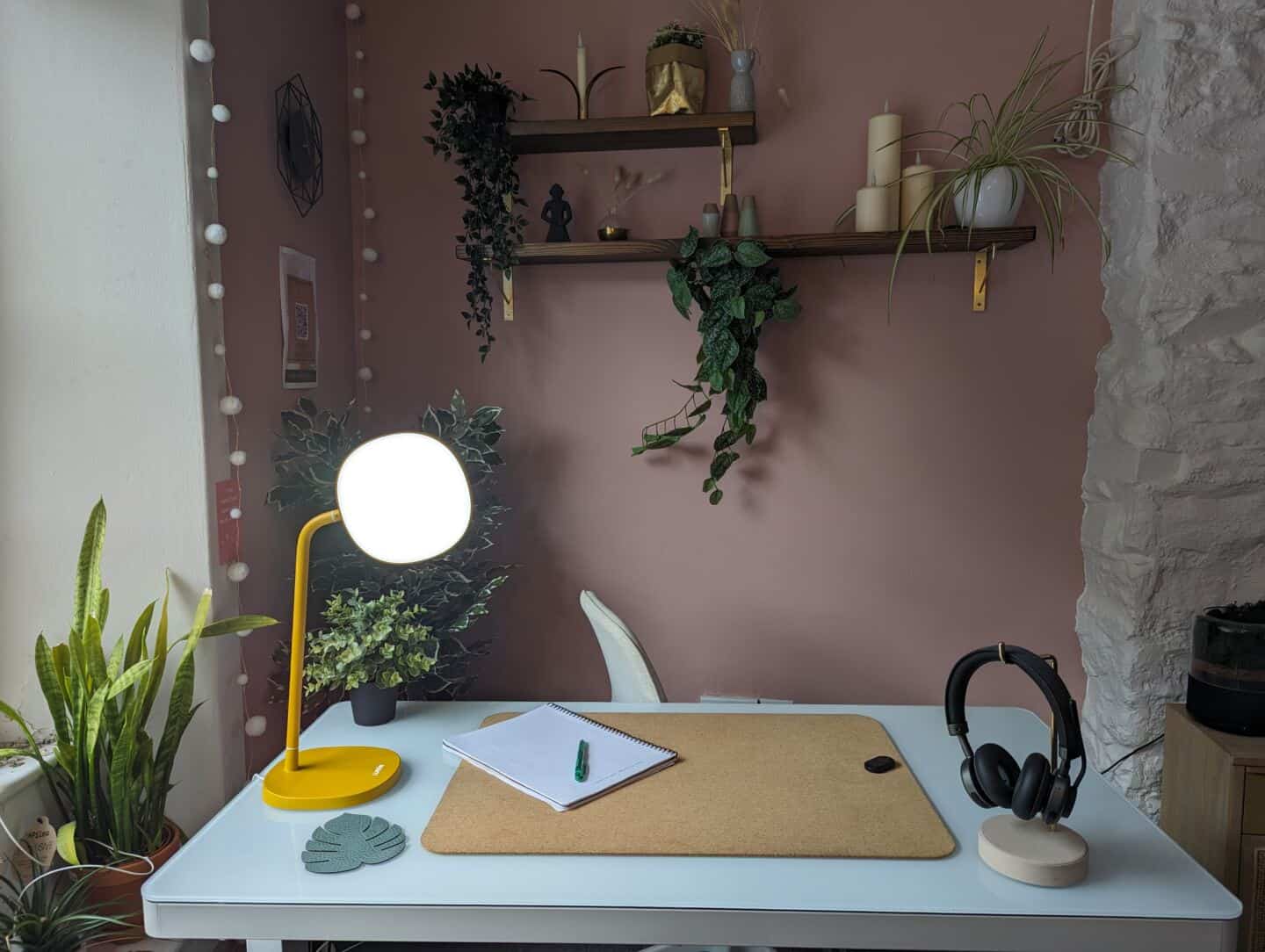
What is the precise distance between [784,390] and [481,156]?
3.41ft

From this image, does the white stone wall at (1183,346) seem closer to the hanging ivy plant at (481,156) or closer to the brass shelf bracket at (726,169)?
the brass shelf bracket at (726,169)

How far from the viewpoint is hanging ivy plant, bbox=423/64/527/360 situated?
7.58ft

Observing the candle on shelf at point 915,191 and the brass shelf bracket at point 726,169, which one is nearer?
the candle on shelf at point 915,191

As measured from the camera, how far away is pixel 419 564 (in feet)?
7.16

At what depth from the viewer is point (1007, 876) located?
1247 mm

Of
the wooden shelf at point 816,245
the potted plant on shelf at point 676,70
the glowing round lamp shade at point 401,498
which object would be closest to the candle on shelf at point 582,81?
the potted plant on shelf at point 676,70

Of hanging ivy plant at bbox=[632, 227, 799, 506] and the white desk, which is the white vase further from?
the white desk

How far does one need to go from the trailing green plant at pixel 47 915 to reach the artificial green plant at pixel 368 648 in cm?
49

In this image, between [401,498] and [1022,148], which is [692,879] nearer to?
[401,498]

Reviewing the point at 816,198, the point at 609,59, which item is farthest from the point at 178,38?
the point at 816,198

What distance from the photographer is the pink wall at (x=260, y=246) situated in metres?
1.92

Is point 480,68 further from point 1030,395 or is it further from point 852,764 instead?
point 852,764

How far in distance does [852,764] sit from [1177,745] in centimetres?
111

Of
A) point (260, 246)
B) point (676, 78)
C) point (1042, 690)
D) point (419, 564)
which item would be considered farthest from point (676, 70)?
point (1042, 690)
